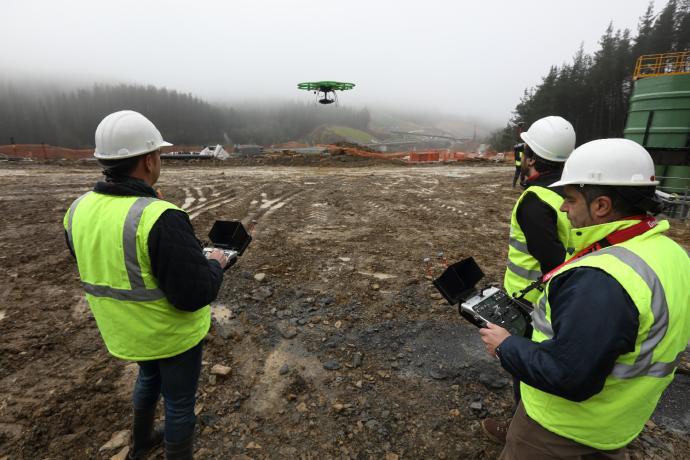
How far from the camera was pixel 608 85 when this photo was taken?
3791 centimetres

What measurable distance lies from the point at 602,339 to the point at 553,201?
1.29m

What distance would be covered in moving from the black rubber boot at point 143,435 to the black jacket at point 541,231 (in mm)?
2770

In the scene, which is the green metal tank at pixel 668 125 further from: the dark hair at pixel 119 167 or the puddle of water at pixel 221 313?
the dark hair at pixel 119 167

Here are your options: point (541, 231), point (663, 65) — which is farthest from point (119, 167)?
point (663, 65)

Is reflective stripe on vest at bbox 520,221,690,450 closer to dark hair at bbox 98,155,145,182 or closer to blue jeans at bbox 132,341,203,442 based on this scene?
blue jeans at bbox 132,341,203,442

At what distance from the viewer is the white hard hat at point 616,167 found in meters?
1.47

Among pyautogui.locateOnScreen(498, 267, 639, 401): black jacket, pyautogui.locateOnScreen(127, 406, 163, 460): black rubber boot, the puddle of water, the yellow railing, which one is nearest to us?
pyautogui.locateOnScreen(498, 267, 639, 401): black jacket

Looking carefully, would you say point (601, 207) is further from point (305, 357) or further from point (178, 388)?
point (305, 357)

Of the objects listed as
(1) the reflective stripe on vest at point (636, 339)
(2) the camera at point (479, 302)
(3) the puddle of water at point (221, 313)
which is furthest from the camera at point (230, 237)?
(1) the reflective stripe on vest at point (636, 339)

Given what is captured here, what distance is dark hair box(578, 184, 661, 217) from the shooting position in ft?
4.62

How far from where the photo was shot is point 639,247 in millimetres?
1324

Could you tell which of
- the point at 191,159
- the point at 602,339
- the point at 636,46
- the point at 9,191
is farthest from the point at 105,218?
the point at 636,46

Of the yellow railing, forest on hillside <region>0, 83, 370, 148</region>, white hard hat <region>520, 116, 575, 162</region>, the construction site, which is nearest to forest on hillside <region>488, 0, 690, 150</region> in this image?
the yellow railing

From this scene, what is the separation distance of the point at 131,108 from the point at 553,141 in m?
72.1
